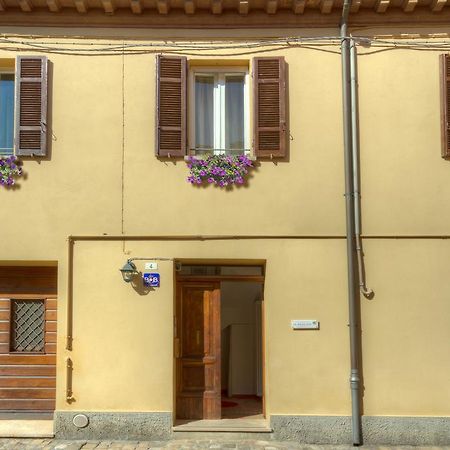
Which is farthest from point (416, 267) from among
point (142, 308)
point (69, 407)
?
point (69, 407)

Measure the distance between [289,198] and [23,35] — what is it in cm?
439

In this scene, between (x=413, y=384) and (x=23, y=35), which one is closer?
(x=413, y=384)

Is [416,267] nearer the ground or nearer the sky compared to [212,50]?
nearer the ground

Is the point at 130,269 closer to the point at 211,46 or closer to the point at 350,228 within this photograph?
the point at 350,228

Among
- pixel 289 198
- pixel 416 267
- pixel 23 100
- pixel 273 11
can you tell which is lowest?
pixel 416 267

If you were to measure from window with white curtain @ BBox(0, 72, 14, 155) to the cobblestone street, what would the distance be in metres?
3.96

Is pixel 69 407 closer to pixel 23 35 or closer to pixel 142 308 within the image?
pixel 142 308

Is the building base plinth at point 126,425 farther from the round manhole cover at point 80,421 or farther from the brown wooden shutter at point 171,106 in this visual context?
the brown wooden shutter at point 171,106

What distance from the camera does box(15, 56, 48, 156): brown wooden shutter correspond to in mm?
8016

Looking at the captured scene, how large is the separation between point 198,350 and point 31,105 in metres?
4.14

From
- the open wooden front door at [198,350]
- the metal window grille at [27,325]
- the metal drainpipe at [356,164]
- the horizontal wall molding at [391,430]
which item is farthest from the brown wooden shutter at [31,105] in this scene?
the horizontal wall molding at [391,430]

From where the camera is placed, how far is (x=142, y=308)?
790cm

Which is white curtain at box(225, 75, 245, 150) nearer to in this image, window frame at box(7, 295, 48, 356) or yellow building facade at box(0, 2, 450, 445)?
yellow building facade at box(0, 2, 450, 445)

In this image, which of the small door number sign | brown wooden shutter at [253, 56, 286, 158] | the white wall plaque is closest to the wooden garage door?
the small door number sign
